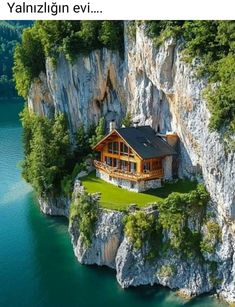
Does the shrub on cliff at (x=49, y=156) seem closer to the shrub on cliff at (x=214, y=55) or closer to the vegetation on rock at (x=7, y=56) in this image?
the shrub on cliff at (x=214, y=55)

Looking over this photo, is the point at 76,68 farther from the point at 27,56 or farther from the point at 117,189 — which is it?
the point at 117,189

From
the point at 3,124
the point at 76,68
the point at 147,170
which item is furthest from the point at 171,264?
the point at 3,124

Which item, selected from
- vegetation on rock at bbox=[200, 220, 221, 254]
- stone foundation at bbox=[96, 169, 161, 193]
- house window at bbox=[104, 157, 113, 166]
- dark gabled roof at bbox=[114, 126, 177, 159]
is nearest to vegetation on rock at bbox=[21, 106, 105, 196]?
house window at bbox=[104, 157, 113, 166]

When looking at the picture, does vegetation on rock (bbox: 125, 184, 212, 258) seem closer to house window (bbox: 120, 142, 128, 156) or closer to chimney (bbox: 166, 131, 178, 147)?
chimney (bbox: 166, 131, 178, 147)

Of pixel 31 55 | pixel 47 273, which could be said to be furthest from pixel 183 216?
pixel 31 55

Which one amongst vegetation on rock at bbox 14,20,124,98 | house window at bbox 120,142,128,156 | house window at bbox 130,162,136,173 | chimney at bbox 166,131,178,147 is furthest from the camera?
vegetation on rock at bbox 14,20,124,98

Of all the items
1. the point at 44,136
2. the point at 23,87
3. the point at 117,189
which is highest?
the point at 23,87

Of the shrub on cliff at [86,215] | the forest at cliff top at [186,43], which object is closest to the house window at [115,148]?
the shrub on cliff at [86,215]
